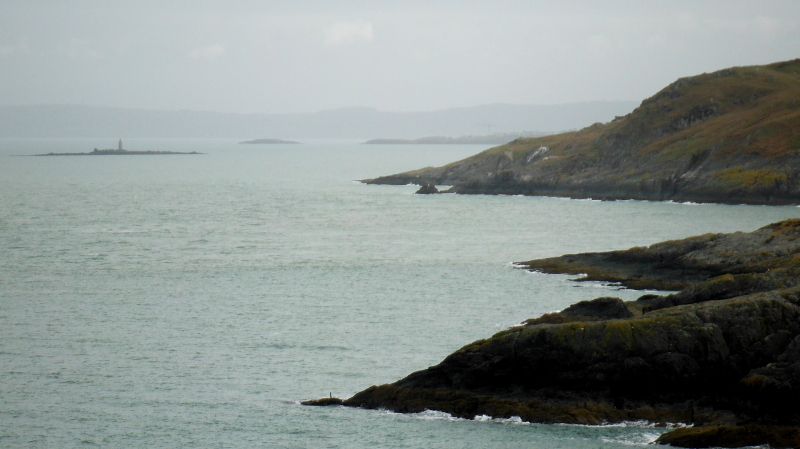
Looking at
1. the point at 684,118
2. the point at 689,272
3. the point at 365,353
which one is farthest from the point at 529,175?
the point at 365,353

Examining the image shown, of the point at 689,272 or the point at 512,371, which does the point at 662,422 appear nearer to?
the point at 512,371

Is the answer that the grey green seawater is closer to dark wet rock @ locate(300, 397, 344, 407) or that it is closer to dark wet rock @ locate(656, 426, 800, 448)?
dark wet rock @ locate(300, 397, 344, 407)

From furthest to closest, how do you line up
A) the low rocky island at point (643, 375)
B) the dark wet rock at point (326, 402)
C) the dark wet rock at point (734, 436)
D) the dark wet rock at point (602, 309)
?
the dark wet rock at point (602, 309) → the dark wet rock at point (326, 402) → the low rocky island at point (643, 375) → the dark wet rock at point (734, 436)

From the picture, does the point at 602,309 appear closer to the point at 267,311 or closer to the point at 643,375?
the point at 643,375

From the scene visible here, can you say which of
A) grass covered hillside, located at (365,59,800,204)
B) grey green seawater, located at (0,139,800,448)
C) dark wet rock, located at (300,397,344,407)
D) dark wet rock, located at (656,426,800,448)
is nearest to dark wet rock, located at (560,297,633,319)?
grey green seawater, located at (0,139,800,448)

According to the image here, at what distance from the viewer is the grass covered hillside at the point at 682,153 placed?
114m

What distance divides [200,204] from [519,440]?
4070 inches

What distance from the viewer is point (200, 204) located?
4892 inches

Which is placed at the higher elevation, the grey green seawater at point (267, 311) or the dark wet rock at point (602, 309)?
the dark wet rock at point (602, 309)

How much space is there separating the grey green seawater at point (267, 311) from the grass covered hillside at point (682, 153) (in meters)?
10.2

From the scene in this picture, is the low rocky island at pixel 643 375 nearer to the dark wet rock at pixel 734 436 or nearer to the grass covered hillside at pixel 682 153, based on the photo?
the dark wet rock at pixel 734 436

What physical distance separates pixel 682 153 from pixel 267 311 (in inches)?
3667

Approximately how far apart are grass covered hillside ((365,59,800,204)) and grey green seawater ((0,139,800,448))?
10.2 metres

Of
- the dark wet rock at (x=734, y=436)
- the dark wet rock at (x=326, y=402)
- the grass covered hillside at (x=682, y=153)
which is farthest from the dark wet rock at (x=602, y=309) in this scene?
the grass covered hillside at (x=682, y=153)
